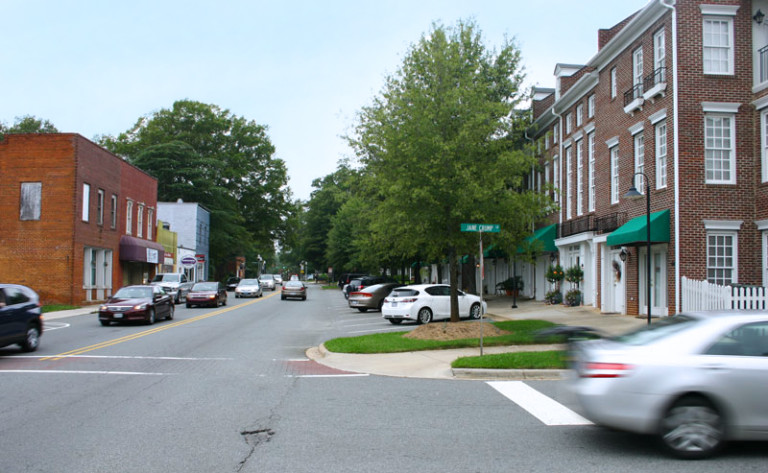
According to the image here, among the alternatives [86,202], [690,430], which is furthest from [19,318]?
[86,202]

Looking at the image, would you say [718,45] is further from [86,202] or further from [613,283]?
[86,202]

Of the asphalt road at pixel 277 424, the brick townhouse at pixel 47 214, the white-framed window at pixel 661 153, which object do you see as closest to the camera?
the asphalt road at pixel 277 424

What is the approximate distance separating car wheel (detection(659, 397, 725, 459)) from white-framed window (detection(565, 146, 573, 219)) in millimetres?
23687

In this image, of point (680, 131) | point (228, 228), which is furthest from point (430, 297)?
point (228, 228)

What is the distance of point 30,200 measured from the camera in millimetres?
32250

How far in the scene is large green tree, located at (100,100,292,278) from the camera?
62375 millimetres

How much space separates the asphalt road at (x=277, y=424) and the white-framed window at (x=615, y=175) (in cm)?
1533

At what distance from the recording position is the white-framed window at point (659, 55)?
20.0 metres

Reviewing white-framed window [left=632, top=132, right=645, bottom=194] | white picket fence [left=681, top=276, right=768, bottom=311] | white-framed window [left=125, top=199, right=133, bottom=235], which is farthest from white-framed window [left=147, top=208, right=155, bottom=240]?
white picket fence [left=681, top=276, right=768, bottom=311]

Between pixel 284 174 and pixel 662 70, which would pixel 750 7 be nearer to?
pixel 662 70

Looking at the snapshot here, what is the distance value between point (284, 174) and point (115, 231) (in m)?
36.5

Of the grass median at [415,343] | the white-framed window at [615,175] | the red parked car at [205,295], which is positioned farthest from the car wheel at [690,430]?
the red parked car at [205,295]

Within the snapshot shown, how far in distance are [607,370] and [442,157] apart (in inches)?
431

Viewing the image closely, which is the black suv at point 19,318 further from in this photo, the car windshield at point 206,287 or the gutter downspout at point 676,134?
the car windshield at point 206,287
